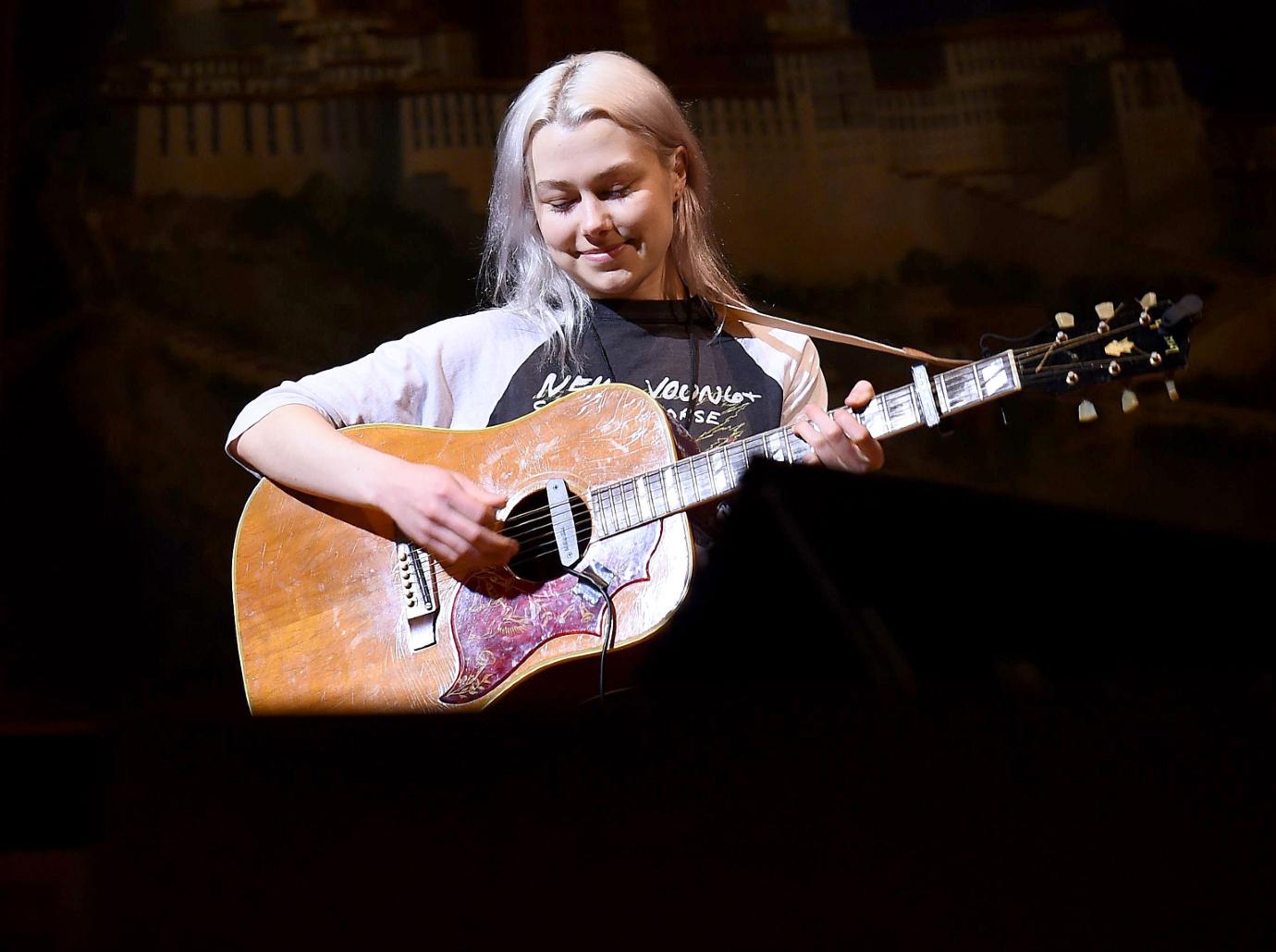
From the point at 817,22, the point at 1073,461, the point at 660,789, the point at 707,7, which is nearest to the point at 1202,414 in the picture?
the point at 1073,461

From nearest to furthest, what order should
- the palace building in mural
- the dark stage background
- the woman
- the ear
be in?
the woman → the ear → the dark stage background → the palace building in mural

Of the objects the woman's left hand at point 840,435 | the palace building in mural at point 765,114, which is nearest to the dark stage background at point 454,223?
the palace building in mural at point 765,114

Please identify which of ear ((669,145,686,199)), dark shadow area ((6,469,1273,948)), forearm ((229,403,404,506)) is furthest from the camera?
ear ((669,145,686,199))

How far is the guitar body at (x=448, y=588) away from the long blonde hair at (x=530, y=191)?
278 mm

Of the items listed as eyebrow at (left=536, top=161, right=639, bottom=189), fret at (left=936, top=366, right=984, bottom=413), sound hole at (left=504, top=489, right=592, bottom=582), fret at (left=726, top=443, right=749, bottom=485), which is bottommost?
sound hole at (left=504, top=489, right=592, bottom=582)

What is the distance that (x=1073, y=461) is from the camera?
262 centimetres

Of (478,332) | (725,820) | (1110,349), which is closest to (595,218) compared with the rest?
(478,332)

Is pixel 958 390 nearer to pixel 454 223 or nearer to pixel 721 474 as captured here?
pixel 721 474

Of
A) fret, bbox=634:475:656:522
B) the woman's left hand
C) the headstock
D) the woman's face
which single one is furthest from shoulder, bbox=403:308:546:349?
the headstock

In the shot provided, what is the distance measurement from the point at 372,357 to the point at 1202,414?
190cm

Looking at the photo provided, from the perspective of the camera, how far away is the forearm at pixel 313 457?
74.7 inches

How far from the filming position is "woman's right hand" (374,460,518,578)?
1.81m

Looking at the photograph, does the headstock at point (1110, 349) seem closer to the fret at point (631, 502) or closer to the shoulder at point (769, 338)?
the shoulder at point (769, 338)

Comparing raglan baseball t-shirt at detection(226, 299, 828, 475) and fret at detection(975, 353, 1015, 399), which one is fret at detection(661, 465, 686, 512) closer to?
raglan baseball t-shirt at detection(226, 299, 828, 475)
